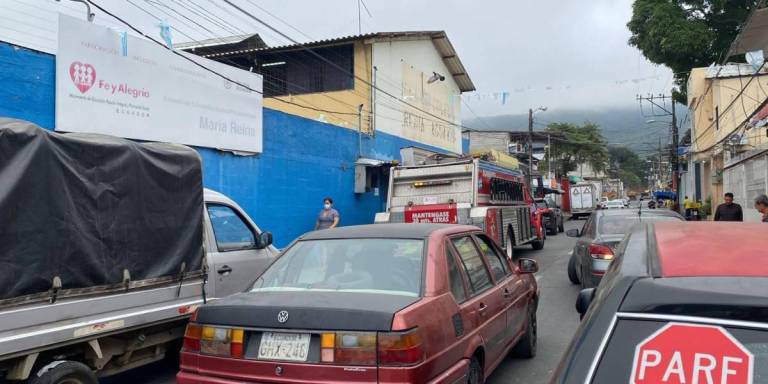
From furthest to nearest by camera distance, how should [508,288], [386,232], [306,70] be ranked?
[306,70], [508,288], [386,232]

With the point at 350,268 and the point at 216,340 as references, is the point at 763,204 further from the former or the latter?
the point at 216,340

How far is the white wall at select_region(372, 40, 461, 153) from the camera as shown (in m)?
21.5

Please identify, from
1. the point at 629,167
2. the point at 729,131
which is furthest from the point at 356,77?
the point at 629,167

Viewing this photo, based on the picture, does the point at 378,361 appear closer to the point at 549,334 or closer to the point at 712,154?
the point at 549,334

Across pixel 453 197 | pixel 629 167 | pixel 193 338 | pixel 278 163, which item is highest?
pixel 629 167

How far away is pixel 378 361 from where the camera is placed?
3.14 meters

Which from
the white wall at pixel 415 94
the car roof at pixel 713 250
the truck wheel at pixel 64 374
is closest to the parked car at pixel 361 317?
the truck wheel at pixel 64 374

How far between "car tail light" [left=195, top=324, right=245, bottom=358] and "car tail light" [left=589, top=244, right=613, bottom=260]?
582 centimetres

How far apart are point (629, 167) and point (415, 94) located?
111730 millimetres

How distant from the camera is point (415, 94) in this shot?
80.0ft

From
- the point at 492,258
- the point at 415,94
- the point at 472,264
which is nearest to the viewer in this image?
Answer: the point at 472,264

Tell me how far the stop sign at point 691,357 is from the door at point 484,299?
2.30 metres

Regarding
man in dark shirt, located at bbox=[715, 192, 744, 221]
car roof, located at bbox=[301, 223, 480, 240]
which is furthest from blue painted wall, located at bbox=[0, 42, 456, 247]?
man in dark shirt, located at bbox=[715, 192, 744, 221]

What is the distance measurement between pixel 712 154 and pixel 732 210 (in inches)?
631
